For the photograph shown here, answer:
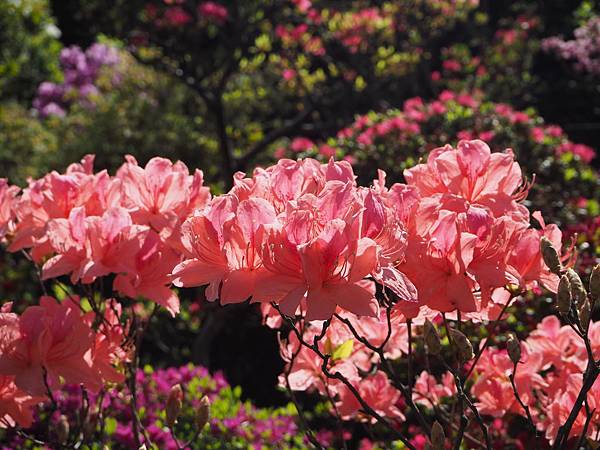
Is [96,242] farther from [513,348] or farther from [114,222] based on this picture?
[513,348]

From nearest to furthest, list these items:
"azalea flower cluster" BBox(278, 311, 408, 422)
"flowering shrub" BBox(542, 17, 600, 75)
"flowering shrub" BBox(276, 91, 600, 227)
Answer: "azalea flower cluster" BBox(278, 311, 408, 422)
"flowering shrub" BBox(276, 91, 600, 227)
"flowering shrub" BBox(542, 17, 600, 75)

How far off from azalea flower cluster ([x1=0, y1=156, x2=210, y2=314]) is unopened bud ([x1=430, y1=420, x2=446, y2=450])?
556mm

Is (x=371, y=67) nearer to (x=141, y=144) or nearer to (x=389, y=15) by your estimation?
(x=389, y=15)

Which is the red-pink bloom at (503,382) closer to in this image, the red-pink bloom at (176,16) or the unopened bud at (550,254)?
the unopened bud at (550,254)

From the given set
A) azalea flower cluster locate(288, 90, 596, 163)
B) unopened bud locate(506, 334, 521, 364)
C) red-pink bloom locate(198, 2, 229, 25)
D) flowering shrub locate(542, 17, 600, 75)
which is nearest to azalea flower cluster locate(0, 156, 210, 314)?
unopened bud locate(506, 334, 521, 364)

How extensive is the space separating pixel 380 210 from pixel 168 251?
0.51 m

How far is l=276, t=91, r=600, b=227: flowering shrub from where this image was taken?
4082 mm

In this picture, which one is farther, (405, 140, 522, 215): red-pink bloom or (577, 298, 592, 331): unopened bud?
(405, 140, 522, 215): red-pink bloom

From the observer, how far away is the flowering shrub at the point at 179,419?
→ 229cm

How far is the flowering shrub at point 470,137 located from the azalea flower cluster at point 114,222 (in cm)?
258

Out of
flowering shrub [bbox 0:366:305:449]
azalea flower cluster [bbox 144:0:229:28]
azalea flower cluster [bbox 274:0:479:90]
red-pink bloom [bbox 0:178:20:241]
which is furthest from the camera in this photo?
azalea flower cluster [bbox 274:0:479:90]

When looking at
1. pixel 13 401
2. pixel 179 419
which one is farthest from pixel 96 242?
pixel 179 419

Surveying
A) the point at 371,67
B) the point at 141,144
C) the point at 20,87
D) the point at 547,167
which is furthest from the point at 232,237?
the point at 20,87

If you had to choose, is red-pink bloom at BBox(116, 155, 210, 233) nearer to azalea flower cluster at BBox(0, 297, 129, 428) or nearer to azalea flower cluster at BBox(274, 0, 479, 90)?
azalea flower cluster at BBox(0, 297, 129, 428)
